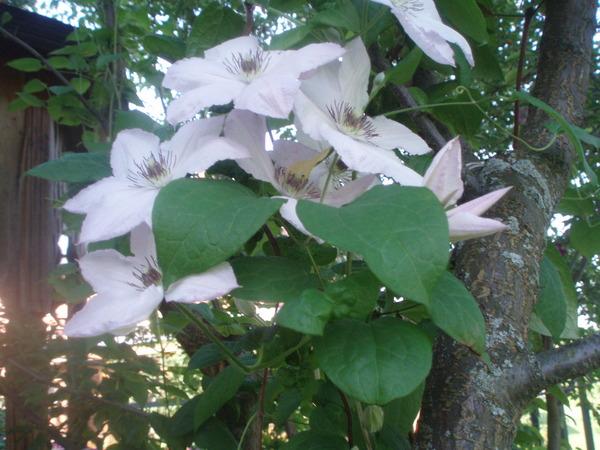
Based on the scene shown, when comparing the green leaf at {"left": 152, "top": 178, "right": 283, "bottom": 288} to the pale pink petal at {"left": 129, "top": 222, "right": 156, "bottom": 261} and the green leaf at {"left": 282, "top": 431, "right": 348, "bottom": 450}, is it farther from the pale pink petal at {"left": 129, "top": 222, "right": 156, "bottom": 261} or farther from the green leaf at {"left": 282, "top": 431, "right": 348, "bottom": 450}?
the green leaf at {"left": 282, "top": 431, "right": 348, "bottom": 450}

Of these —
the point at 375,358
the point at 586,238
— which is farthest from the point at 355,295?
the point at 586,238

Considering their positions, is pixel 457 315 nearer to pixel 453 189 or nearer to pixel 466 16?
pixel 453 189

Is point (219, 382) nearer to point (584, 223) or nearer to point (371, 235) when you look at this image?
point (371, 235)

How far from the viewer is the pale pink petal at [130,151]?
47 centimetres

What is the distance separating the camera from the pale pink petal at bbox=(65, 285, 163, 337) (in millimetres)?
398

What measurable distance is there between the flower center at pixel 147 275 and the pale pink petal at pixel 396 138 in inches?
7.9

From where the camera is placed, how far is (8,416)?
4.39 ft

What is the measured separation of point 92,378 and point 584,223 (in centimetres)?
90

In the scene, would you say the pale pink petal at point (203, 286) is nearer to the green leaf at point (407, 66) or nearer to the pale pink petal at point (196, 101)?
the pale pink petal at point (196, 101)

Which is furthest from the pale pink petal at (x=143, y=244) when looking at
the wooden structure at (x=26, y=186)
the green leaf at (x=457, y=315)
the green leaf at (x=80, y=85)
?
the wooden structure at (x=26, y=186)

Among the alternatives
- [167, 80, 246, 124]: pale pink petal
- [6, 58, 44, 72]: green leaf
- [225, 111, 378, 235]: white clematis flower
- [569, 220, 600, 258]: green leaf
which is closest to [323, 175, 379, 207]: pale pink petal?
[225, 111, 378, 235]: white clematis flower

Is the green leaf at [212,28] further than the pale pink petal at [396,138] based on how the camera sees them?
Yes

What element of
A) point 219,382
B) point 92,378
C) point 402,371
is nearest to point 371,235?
point 402,371

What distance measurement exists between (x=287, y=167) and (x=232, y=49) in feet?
0.36
